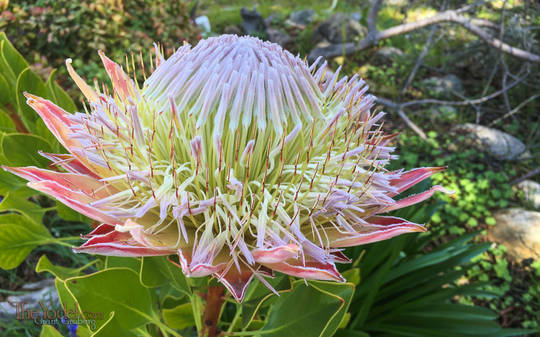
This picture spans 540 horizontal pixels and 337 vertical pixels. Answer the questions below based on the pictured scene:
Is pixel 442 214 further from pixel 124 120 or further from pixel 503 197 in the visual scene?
pixel 124 120

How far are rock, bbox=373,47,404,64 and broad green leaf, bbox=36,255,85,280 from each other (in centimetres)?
619

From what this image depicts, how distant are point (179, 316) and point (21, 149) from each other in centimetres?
65

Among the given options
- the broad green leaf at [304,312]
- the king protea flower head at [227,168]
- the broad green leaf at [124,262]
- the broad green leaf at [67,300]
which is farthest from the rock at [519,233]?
the broad green leaf at [67,300]

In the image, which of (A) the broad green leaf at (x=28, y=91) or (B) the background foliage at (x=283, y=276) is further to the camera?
(A) the broad green leaf at (x=28, y=91)

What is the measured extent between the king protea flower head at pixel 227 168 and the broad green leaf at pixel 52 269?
32 centimetres

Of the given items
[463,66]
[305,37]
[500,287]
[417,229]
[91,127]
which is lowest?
[500,287]

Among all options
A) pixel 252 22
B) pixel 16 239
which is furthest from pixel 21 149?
pixel 252 22

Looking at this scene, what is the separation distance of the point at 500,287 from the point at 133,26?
4305 millimetres

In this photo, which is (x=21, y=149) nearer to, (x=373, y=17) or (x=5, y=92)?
(x=5, y=92)

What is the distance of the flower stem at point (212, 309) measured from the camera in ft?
2.51

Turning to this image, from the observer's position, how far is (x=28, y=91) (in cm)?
96

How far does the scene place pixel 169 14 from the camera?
4.36 metres

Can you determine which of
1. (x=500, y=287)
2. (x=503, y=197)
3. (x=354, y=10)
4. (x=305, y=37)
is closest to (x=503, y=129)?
(x=503, y=197)

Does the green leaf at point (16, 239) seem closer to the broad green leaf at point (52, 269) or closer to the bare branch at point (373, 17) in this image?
the broad green leaf at point (52, 269)
